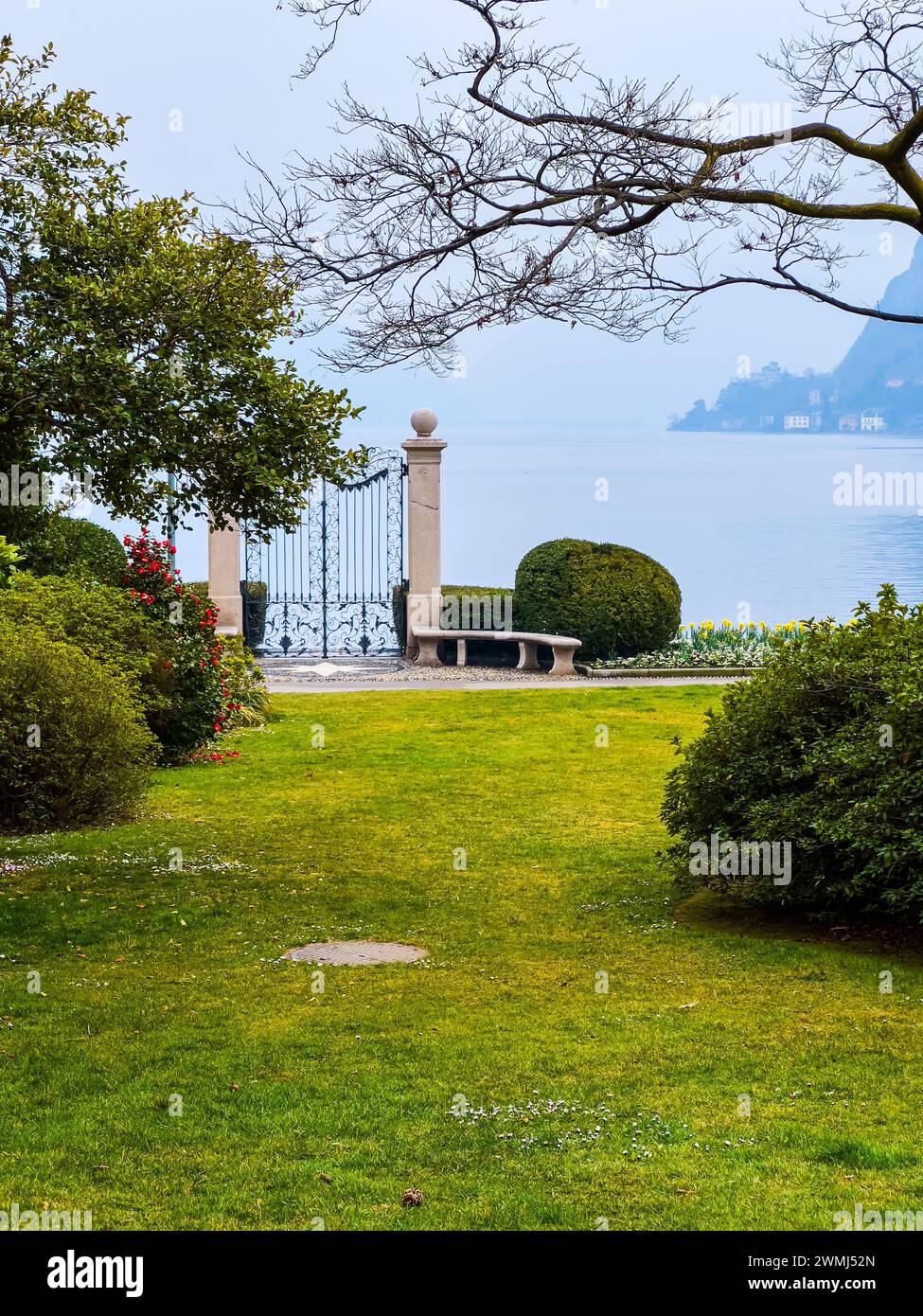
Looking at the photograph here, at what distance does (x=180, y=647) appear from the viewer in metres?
13.7

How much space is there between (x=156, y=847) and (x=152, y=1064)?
4652mm

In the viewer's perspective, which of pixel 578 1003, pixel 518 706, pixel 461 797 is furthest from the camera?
pixel 518 706

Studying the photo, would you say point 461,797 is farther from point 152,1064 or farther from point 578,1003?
point 152,1064

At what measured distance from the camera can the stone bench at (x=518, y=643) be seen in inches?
842

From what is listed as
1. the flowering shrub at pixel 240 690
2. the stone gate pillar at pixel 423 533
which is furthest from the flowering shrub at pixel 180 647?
the stone gate pillar at pixel 423 533

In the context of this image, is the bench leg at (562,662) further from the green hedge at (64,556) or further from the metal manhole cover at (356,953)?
the metal manhole cover at (356,953)

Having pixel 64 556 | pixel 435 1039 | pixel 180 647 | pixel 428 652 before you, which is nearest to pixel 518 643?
pixel 428 652

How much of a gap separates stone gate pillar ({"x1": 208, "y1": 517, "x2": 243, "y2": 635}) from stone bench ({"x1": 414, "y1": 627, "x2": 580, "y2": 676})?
3.23m

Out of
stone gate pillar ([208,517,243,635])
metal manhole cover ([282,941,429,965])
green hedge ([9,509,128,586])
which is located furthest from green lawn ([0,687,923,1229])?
stone gate pillar ([208,517,243,635])

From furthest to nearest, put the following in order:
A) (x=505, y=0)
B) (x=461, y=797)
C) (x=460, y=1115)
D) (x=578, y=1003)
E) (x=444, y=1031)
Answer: (x=461, y=797) < (x=505, y=0) < (x=578, y=1003) < (x=444, y=1031) < (x=460, y=1115)

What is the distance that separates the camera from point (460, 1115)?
5375 mm

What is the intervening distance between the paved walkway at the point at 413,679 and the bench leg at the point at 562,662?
7.1 inches

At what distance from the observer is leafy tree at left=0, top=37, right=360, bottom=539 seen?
8.15 meters

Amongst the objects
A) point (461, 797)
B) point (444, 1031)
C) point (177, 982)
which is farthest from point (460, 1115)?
point (461, 797)
